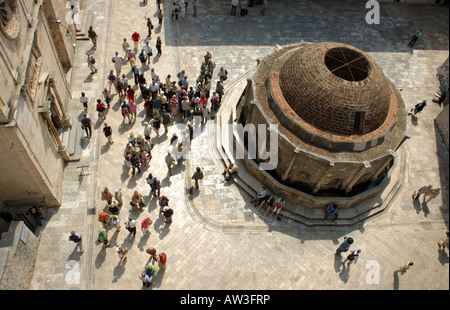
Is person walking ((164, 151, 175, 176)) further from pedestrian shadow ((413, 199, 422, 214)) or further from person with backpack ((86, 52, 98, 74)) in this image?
pedestrian shadow ((413, 199, 422, 214))

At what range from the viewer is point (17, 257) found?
14.9m

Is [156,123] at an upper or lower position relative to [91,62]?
lower

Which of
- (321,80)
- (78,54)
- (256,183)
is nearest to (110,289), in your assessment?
(256,183)

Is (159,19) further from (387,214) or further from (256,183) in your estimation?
(387,214)

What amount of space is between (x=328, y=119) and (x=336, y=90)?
1.45 m

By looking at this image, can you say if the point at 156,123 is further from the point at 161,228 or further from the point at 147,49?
the point at 147,49

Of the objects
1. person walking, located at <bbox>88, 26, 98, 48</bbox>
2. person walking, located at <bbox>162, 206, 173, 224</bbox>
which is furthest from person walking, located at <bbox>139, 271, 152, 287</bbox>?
person walking, located at <bbox>88, 26, 98, 48</bbox>

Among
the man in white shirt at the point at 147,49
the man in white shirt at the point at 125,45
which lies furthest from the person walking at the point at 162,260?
the man in white shirt at the point at 125,45

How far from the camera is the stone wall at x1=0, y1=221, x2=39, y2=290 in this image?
558 inches

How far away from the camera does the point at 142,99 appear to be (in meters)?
22.6

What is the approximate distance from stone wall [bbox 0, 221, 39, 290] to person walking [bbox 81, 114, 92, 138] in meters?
6.48

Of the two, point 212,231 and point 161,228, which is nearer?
point 161,228

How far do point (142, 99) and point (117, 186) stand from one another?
645 centimetres

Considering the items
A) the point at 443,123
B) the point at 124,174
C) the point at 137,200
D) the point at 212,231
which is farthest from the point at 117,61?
the point at 443,123
